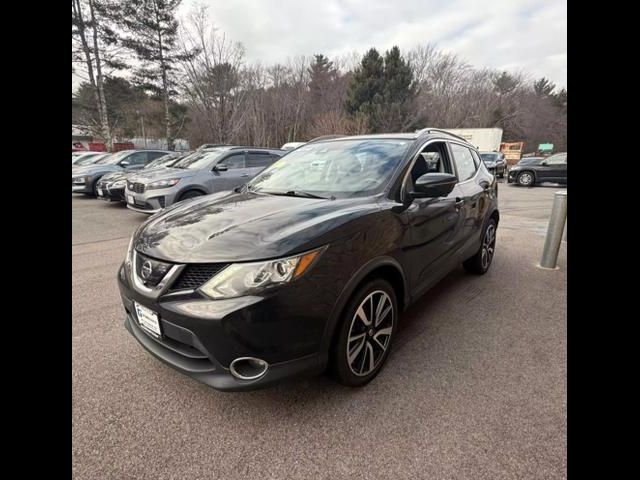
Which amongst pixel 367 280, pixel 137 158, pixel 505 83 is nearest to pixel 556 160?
pixel 367 280

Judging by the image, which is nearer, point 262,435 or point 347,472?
point 347,472

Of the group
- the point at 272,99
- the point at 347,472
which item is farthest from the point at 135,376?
the point at 272,99

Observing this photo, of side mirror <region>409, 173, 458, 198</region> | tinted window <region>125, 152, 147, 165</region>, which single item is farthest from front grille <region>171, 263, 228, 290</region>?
tinted window <region>125, 152, 147, 165</region>

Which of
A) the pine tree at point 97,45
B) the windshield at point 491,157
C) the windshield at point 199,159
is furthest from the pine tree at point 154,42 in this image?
the windshield at point 491,157

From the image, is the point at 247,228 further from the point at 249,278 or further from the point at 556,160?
the point at 556,160

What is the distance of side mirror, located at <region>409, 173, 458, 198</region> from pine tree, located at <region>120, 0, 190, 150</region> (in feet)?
81.9

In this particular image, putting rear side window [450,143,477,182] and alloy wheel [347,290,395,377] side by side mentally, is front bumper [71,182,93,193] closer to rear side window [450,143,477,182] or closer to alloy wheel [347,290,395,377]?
rear side window [450,143,477,182]

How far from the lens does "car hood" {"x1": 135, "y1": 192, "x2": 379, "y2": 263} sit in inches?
65.5

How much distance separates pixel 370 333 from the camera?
2148 mm

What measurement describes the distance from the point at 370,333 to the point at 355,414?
1.58 feet

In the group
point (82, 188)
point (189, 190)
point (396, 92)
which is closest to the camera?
point (189, 190)
